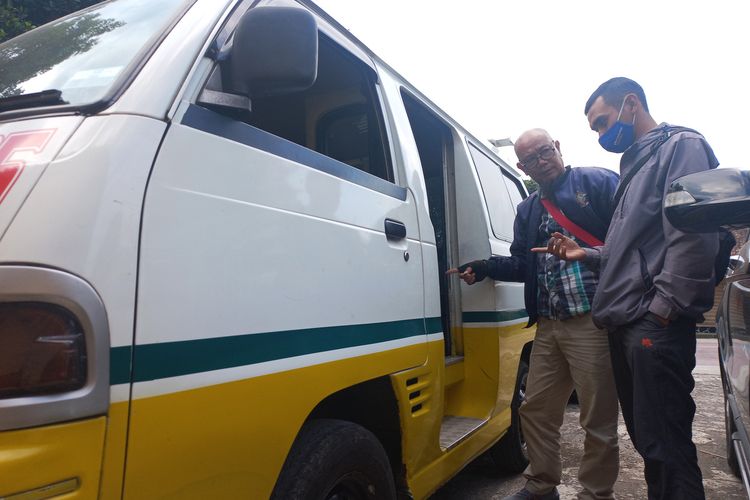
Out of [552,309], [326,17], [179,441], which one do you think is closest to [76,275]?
[179,441]

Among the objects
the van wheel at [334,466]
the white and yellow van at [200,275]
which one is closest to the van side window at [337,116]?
the white and yellow van at [200,275]

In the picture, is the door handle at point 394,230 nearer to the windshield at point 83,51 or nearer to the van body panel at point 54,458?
the windshield at point 83,51

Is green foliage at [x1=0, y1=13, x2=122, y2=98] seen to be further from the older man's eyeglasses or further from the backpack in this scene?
the older man's eyeglasses

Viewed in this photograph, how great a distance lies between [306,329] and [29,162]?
2.67ft

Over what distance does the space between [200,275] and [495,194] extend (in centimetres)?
307

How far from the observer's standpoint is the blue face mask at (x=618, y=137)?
250 centimetres

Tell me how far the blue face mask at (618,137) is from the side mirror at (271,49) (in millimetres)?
1604

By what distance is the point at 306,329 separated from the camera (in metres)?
1.61

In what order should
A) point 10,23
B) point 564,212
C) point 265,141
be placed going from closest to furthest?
point 265,141, point 564,212, point 10,23

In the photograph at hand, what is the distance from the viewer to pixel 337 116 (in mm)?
2859

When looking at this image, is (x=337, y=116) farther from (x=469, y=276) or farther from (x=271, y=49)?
(x=271, y=49)

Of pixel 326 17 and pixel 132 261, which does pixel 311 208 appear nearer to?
pixel 132 261

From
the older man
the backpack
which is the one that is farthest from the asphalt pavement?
the backpack

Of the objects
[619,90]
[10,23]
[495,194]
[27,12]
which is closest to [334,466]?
[619,90]
